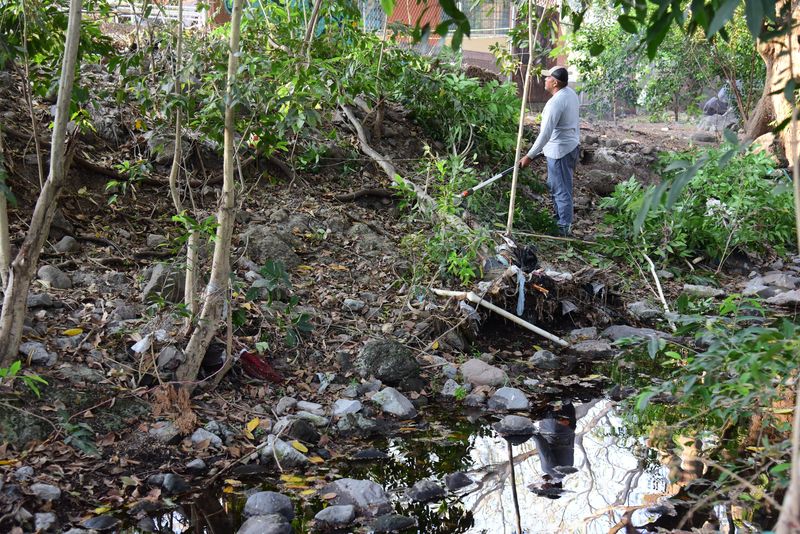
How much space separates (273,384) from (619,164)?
655 cm

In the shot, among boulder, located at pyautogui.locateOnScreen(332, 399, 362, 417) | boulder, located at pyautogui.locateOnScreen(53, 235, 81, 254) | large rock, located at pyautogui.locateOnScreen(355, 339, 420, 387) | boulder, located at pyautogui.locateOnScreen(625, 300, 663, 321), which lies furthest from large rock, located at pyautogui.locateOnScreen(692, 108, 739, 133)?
boulder, located at pyautogui.locateOnScreen(53, 235, 81, 254)

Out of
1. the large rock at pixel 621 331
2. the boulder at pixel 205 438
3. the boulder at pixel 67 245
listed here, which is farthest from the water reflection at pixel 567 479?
the boulder at pixel 67 245

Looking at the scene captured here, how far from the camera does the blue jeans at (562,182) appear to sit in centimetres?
723

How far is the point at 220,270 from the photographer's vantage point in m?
3.85

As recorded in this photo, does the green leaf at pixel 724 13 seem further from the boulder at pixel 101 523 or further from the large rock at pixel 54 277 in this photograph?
the large rock at pixel 54 277

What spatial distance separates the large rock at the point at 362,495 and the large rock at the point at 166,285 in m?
1.65

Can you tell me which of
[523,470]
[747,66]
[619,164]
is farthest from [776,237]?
[523,470]

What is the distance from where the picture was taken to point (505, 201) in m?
7.55

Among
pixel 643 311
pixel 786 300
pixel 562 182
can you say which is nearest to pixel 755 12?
pixel 643 311

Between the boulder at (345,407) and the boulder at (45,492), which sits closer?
the boulder at (45,492)

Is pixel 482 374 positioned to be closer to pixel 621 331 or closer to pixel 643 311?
pixel 621 331

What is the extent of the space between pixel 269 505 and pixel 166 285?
1.76 m

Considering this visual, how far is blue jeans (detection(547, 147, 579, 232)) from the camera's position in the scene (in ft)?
23.7

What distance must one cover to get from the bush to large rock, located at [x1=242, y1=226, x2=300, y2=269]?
10.2 ft
